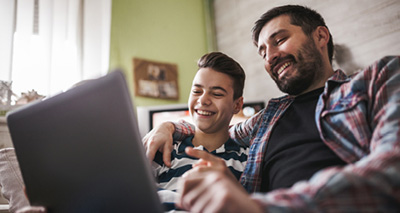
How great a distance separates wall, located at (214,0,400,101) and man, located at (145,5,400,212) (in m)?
0.75

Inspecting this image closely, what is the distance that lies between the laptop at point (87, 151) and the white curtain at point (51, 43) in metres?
1.66

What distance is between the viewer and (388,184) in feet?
1.55

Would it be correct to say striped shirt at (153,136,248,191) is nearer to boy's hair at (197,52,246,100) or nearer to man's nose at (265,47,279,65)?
boy's hair at (197,52,246,100)

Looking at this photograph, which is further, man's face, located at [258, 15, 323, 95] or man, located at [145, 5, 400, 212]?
man's face, located at [258, 15, 323, 95]

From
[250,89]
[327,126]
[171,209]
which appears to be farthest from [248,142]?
[250,89]

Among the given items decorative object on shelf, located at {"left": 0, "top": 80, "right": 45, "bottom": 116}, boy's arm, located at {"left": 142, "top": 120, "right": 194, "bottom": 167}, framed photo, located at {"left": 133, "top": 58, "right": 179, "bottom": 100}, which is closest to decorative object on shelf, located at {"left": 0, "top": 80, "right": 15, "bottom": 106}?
decorative object on shelf, located at {"left": 0, "top": 80, "right": 45, "bottom": 116}

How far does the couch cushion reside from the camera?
1068 mm

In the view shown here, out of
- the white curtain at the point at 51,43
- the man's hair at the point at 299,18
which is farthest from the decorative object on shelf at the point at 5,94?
the man's hair at the point at 299,18

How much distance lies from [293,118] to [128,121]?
2.39ft

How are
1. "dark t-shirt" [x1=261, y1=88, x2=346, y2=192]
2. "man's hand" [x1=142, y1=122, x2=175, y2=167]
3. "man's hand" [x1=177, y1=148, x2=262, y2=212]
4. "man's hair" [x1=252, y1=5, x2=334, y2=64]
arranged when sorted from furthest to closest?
"man's hair" [x1=252, y1=5, x2=334, y2=64]
"man's hand" [x1=142, y1=122, x2=175, y2=167]
"dark t-shirt" [x1=261, y1=88, x2=346, y2=192]
"man's hand" [x1=177, y1=148, x2=262, y2=212]

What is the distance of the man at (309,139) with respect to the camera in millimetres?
448

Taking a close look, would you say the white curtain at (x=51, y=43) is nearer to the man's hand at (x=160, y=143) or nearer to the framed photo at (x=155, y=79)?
the framed photo at (x=155, y=79)

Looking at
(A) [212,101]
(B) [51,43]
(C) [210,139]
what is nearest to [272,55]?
(A) [212,101]

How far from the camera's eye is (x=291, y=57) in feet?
3.79
